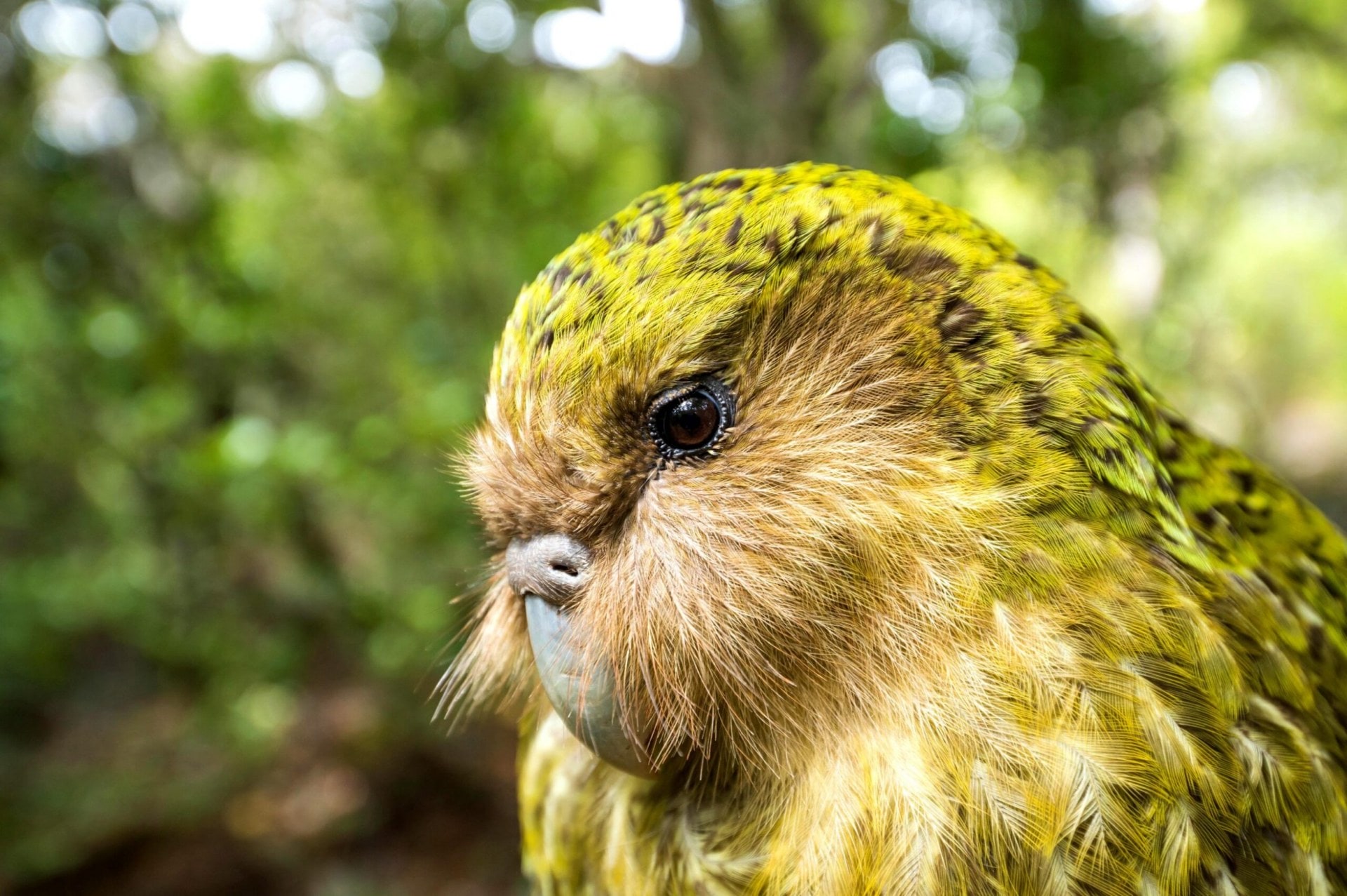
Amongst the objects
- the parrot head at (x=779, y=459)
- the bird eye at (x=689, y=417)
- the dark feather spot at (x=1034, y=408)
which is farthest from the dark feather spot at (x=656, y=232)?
the dark feather spot at (x=1034, y=408)

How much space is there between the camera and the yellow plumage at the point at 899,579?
0.83 m

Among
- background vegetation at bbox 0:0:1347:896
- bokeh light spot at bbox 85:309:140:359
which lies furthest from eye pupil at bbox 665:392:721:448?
bokeh light spot at bbox 85:309:140:359

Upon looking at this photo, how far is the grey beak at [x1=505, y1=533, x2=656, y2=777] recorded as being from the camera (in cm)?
98

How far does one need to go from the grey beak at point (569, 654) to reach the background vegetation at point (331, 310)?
2.49 ft

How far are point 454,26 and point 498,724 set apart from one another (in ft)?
11.0

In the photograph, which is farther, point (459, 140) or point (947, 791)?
point (459, 140)

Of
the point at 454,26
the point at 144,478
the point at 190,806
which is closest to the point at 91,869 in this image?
the point at 190,806

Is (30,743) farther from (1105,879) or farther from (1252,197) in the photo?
(1252,197)

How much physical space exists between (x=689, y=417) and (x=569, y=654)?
13.2 inches

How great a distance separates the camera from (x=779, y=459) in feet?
2.97

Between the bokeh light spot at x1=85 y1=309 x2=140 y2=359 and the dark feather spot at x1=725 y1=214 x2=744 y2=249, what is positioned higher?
the dark feather spot at x1=725 y1=214 x2=744 y2=249

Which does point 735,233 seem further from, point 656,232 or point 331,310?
point 331,310

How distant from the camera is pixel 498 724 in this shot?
4.24 meters

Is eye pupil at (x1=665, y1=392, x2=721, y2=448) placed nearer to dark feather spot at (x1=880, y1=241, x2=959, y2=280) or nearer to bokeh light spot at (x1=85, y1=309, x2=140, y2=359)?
dark feather spot at (x1=880, y1=241, x2=959, y2=280)
